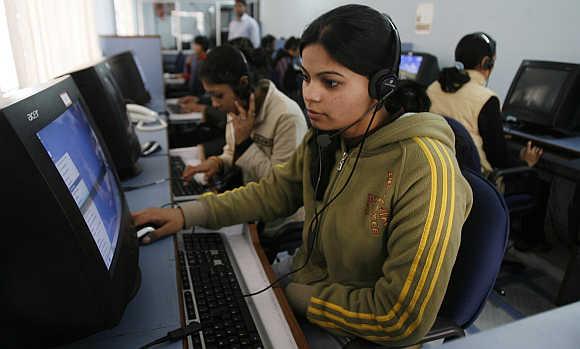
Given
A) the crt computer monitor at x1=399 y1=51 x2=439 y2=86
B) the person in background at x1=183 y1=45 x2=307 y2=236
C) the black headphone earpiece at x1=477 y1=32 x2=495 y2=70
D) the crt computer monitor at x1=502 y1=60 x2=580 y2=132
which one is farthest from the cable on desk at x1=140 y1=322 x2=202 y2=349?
the crt computer monitor at x1=399 y1=51 x2=439 y2=86

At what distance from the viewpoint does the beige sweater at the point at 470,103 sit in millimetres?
1898

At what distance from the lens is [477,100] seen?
189cm

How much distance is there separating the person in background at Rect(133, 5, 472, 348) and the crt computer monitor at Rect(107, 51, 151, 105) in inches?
66.3

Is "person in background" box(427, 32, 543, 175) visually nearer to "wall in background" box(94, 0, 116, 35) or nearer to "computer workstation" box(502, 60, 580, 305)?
"computer workstation" box(502, 60, 580, 305)

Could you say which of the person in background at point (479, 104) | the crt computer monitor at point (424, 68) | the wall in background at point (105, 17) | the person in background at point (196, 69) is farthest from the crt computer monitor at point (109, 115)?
the person in background at point (196, 69)

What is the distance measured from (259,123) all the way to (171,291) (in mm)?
891

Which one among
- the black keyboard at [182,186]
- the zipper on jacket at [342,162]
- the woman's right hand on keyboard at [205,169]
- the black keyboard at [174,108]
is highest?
the zipper on jacket at [342,162]

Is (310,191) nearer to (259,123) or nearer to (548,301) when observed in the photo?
(259,123)

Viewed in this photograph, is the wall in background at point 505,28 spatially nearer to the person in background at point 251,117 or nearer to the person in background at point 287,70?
the person in background at point 251,117

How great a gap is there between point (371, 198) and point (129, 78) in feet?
7.35

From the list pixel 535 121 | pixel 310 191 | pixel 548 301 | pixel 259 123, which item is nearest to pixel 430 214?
pixel 310 191

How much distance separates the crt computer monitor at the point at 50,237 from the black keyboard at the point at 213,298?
6.2 inches

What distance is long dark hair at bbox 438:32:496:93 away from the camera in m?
1.97

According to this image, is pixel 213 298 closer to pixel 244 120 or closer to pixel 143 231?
pixel 143 231
